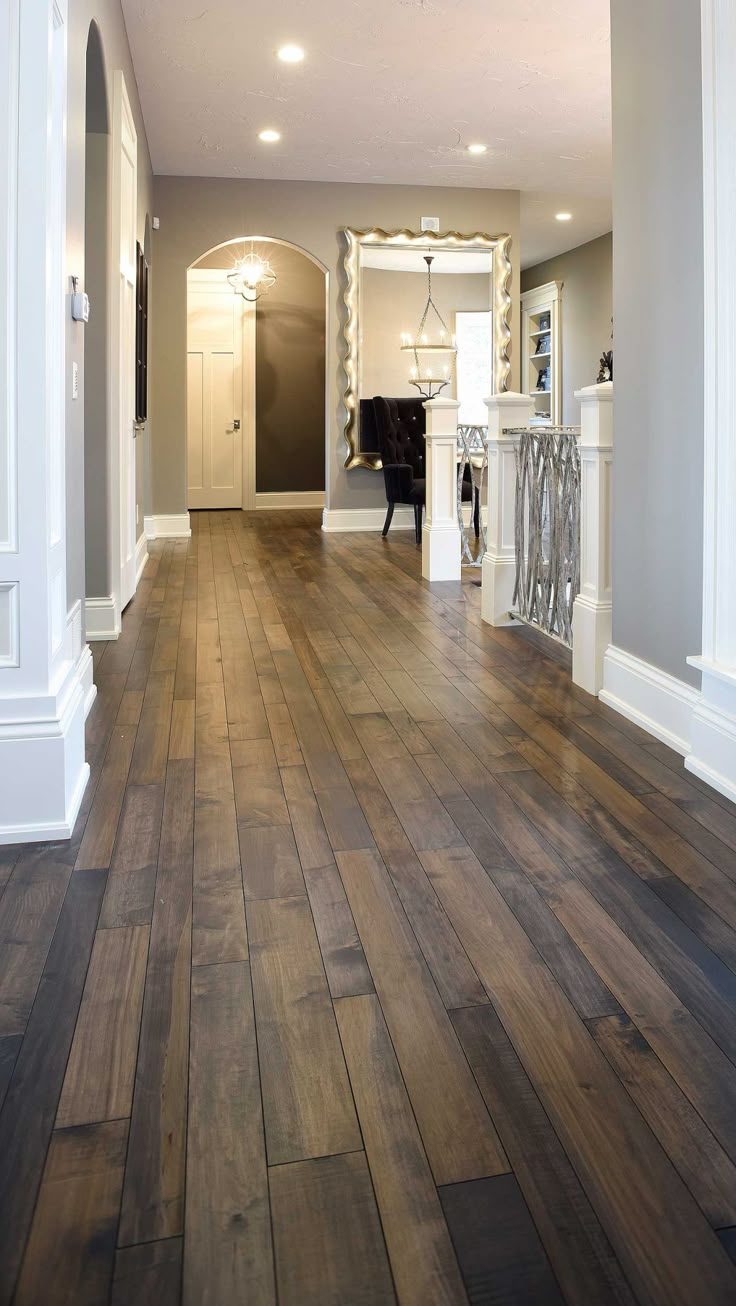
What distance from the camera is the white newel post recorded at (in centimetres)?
620

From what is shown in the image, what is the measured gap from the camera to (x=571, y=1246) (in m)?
1.14

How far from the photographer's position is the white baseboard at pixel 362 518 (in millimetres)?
9078

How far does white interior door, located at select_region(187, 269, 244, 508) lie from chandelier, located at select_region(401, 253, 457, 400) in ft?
9.23

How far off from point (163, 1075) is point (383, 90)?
616 centimetres

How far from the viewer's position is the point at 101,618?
4535mm

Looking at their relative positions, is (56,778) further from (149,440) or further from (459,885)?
(149,440)

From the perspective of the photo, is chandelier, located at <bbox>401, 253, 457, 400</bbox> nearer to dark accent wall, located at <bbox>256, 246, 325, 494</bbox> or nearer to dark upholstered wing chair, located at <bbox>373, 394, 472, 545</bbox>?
dark upholstered wing chair, located at <bbox>373, 394, 472, 545</bbox>

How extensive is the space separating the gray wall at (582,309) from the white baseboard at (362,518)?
131 inches

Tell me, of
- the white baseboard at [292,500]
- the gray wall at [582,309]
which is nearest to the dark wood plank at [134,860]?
the white baseboard at [292,500]

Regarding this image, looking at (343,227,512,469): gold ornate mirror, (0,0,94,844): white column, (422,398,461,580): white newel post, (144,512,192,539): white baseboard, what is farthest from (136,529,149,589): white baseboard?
(0,0,94,844): white column

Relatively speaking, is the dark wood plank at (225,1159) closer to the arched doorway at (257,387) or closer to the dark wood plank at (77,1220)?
the dark wood plank at (77,1220)

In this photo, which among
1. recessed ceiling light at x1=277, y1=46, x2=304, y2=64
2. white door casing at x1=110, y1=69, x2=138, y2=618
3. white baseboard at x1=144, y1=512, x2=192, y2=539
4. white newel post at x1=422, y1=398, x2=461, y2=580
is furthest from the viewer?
white baseboard at x1=144, y1=512, x2=192, y2=539

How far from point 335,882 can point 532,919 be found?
0.41m

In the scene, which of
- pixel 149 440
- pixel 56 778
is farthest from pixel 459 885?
pixel 149 440
